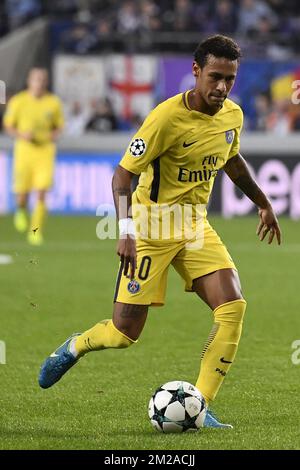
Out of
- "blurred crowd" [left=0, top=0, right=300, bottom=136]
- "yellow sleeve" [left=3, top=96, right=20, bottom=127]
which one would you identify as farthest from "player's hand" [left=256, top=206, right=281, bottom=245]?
"blurred crowd" [left=0, top=0, right=300, bottom=136]

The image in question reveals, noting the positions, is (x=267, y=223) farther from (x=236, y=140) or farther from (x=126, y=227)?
(x=126, y=227)

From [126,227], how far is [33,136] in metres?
11.4

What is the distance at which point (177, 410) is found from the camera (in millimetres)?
5625

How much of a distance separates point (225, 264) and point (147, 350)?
2.56m

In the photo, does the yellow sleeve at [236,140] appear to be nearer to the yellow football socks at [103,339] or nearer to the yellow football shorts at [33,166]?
the yellow football socks at [103,339]

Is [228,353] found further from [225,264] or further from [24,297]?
[24,297]

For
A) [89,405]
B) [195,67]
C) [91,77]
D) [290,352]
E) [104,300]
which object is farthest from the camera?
[91,77]

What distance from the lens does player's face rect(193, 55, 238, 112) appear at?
5.73 meters

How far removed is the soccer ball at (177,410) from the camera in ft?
18.5

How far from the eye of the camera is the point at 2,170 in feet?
62.4

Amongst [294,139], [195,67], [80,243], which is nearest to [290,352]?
[195,67]

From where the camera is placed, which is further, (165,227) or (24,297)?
(24,297)

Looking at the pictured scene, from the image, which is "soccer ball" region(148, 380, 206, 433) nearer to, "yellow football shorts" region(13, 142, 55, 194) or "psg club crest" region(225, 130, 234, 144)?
"psg club crest" region(225, 130, 234, 144)

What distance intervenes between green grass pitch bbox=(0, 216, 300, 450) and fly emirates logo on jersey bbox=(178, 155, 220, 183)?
4.14 feet
